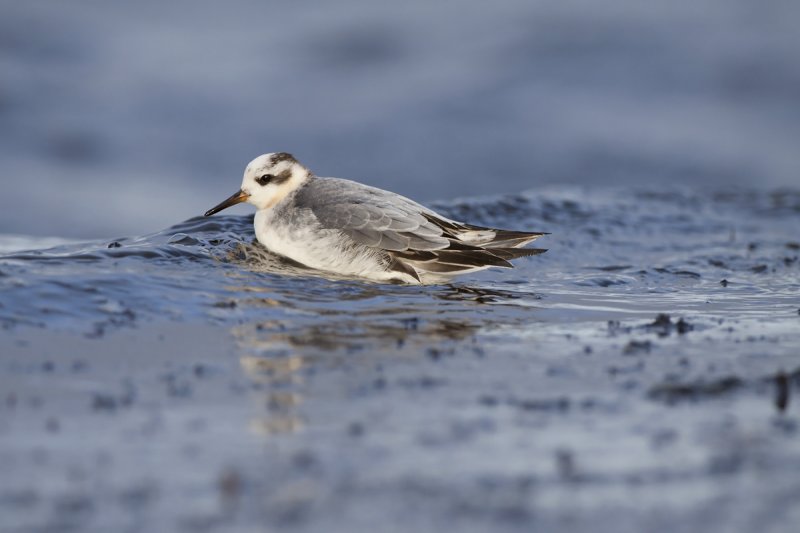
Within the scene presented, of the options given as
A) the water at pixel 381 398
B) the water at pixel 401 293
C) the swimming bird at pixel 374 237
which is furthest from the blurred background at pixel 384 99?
the water at pixel 381 398

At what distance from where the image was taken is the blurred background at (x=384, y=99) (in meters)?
12.9

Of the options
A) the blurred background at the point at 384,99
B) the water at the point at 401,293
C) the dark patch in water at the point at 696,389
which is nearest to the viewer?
the water at the point at 401,293

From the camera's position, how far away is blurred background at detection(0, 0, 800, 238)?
1294 centimetres

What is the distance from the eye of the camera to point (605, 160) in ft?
44.1

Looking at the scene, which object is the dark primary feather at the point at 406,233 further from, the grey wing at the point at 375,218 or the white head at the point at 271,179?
the white head at the point at 271,179

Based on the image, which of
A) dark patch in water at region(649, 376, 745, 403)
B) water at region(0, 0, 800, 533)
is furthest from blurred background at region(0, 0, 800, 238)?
dark patch in water at region(649, 376, 745, 403)

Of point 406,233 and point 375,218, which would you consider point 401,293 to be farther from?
point 375,218

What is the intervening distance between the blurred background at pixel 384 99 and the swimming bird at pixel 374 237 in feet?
13.8

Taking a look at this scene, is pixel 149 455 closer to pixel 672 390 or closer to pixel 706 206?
pixel 672 390

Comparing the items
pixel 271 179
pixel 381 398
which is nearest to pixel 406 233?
pixel 271 179

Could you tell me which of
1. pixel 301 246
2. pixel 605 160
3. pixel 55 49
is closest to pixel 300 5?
pixel 55 49

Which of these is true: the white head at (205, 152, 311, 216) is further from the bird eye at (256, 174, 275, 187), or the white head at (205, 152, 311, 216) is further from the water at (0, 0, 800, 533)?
the water at (0, 0, 800, 533)

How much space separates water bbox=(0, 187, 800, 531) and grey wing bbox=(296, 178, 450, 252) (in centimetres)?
36

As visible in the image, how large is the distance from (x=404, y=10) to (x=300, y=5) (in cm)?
166
